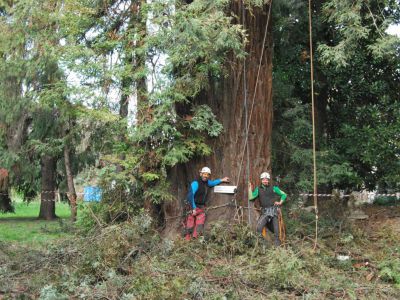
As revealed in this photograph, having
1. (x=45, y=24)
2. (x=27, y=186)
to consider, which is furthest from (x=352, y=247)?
(x=27, y=186)

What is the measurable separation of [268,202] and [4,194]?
13942 millimetres

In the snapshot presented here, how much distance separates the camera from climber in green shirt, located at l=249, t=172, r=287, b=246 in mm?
9484

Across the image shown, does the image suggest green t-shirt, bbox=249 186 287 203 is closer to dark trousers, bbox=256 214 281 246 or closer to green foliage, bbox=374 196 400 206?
dark trousers, bbox=256 214 281 246

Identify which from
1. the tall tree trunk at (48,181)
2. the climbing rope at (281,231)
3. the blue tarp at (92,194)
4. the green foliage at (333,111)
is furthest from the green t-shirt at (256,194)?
the tall tree trunk at (48,181)

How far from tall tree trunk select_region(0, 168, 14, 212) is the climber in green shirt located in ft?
36.1

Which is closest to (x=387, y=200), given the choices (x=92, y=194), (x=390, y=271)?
(x=390, y=271)

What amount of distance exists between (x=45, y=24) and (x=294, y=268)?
684cm

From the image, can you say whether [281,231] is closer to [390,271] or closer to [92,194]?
[390,271]

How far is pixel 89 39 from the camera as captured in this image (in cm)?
1013

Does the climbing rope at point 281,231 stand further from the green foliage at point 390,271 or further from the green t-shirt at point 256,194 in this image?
the green foliage at point 390,271

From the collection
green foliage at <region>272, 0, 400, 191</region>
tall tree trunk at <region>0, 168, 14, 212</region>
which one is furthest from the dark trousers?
tall tree trunk at <region>0, 168, 14, 212</region>

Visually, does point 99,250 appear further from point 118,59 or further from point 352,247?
point 352,247

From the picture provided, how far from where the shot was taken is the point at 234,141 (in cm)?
984

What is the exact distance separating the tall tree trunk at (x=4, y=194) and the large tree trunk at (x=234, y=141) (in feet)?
32.7
